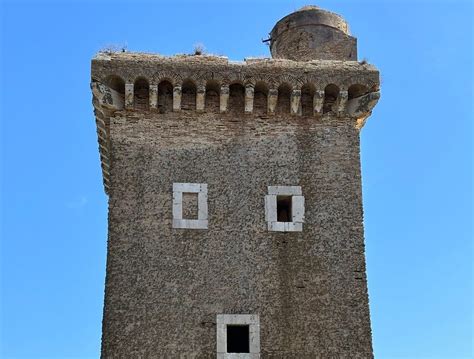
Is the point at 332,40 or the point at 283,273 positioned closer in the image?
the point at 283,273

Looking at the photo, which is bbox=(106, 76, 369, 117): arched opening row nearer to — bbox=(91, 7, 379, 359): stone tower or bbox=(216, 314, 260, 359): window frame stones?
bbox=(91, 7, 379, 359): stone tower

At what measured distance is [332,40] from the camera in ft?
66.4

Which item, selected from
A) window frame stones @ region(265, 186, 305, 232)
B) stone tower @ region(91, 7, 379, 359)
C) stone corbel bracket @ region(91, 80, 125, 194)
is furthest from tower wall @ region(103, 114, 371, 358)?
stone corbel bracket @ region(91, 80, 125, 194)

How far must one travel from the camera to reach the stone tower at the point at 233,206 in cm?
1678

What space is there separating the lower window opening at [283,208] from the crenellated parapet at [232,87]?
5.75ft

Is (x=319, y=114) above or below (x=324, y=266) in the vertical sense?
above

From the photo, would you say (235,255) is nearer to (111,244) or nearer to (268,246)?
(268,246)

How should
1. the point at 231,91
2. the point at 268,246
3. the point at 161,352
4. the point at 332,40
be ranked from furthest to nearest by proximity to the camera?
1. the point at 332,40
2. the point at 231,91
3. the point at 268,246
4. the point at 161,352

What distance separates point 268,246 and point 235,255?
0.67m

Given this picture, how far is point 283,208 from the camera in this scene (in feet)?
60.0

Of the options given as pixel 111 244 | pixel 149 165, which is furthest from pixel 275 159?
pixel 111 244

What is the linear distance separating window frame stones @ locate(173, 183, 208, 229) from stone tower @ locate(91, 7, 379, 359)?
0.02 meters

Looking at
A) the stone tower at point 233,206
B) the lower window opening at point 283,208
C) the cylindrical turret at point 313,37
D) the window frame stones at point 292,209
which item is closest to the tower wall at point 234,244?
the stone tower at point 233,206

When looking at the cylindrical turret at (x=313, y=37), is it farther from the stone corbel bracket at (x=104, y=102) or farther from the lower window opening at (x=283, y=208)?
the stone corbel bracket at (x=104, y=102)
